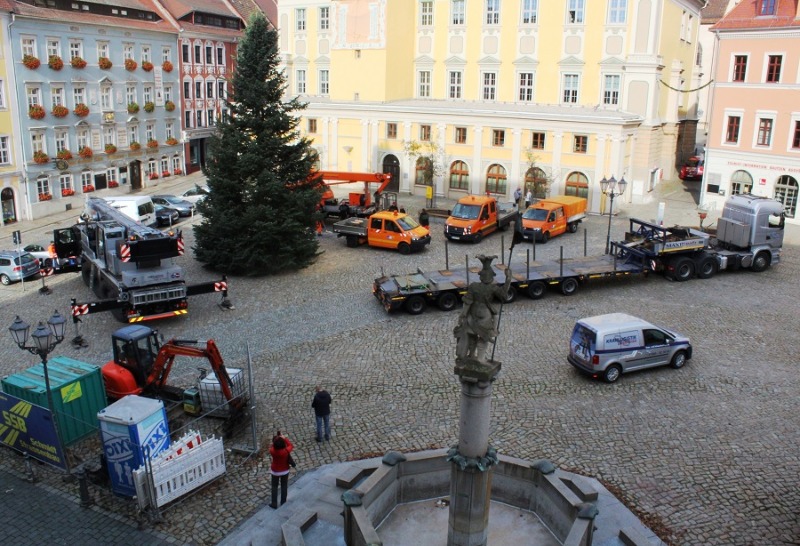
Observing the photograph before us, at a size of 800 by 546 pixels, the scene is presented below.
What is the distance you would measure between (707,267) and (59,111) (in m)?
36.0

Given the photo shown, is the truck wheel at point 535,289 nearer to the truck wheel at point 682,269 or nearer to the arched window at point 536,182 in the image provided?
the truck wheel at point 682,269

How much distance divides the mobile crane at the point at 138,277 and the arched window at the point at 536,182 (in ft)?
76.4

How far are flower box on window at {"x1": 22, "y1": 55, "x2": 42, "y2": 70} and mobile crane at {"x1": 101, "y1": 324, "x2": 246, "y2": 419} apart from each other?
98.1 feet

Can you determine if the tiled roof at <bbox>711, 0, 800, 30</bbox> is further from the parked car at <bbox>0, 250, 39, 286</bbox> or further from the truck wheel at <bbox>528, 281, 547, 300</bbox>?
the parked car at <bbox>0, 250, 39, 286</bbox>

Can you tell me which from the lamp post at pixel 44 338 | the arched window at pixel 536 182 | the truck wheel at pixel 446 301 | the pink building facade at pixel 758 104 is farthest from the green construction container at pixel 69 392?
the pink building facade at pixel 758 104

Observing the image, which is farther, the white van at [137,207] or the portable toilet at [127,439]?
the white van at [137,207]

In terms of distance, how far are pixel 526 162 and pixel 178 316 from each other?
25646 mm

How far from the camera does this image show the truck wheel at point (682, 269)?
92.2ft

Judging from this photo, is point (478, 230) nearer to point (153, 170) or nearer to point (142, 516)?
point (142, 516)

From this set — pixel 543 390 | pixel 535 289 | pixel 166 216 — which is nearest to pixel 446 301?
pixel 535 289

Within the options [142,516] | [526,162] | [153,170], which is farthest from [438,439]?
[153,170]

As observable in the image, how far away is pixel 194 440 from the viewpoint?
14.3m

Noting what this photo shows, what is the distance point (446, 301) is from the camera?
2477 centimetres

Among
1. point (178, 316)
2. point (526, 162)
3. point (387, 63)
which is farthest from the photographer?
point (387, 63)
